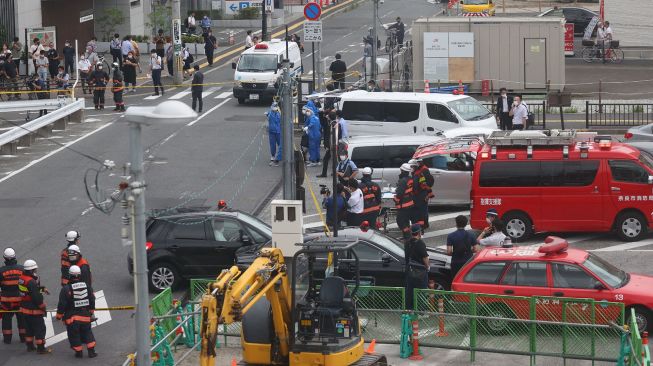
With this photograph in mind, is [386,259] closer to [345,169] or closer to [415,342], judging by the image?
[415,342]

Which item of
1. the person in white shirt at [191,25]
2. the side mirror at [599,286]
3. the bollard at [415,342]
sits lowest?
the bollard at [415,342]

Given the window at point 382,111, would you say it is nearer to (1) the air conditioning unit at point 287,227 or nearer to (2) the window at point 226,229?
(2) the window at point 226,229

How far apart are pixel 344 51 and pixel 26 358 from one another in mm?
38000

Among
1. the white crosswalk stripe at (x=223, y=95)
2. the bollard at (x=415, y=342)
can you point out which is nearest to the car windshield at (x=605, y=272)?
the bollard at (x=415, y=342)

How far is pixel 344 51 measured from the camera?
55.3 meters

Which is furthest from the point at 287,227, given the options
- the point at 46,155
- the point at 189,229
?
the point at 46,155

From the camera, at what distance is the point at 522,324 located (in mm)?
17641

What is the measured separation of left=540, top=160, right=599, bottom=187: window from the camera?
2434 centimetres

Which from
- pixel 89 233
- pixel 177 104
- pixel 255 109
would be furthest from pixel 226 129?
pixel 177 104

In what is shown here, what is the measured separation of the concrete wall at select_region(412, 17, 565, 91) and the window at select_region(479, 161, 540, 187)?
17473mm

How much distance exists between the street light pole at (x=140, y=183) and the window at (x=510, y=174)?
1293 cm

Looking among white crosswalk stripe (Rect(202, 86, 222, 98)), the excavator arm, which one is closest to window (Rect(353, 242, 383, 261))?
the excavator arm

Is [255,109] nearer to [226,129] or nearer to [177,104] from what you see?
[226,129]

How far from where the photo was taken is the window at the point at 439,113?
32062 millimetres
